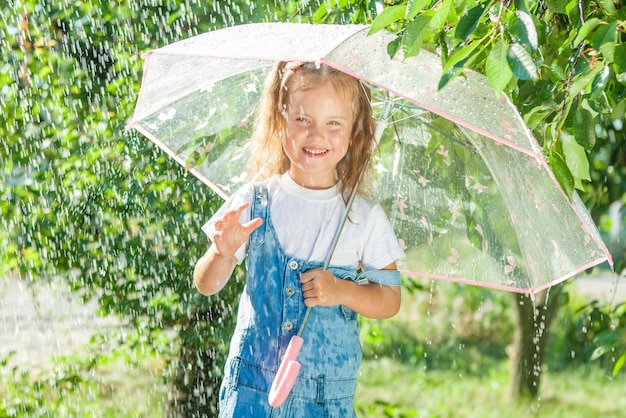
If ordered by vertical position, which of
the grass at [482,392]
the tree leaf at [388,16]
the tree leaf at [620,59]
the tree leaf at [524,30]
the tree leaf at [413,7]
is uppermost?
the tree leaf at [524,30]

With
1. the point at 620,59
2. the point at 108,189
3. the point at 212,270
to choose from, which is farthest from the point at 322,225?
the point at 108,189

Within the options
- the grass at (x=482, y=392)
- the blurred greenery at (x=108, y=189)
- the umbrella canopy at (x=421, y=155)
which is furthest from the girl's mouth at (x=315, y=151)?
the grass at (x=482, y=392)

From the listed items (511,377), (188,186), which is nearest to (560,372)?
(511,377)

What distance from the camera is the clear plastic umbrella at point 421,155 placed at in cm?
235

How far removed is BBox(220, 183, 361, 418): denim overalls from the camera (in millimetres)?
2482

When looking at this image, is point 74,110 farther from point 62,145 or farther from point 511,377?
point 511,377

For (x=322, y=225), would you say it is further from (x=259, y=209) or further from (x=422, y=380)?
(x=422, y=380)

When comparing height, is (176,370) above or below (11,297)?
above

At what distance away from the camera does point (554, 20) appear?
10.7ft

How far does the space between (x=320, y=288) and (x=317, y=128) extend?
42 cm

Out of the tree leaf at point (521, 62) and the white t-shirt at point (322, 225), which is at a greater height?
the tree leaf at point (521, 62)

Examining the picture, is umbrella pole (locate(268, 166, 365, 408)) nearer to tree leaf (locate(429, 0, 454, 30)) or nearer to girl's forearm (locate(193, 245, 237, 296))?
girl's forearm (locate(193, 245, 237, 296))

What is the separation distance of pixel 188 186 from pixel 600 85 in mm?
2142

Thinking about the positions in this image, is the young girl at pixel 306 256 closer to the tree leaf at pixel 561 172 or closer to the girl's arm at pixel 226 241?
the girl's arm at pixel 226 241
